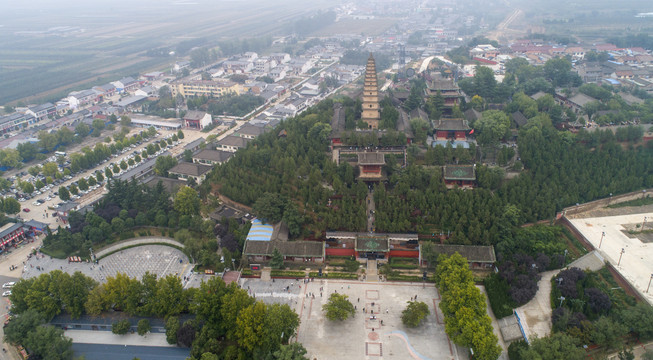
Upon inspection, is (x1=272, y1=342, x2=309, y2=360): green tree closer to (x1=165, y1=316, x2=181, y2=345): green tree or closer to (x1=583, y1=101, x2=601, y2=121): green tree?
(x1=165, y1=316, x2=181, y2=345): green tree

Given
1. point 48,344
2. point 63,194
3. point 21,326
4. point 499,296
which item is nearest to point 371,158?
point 499,296

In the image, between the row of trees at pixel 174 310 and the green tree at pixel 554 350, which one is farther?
the row of trees at pixel 174 310

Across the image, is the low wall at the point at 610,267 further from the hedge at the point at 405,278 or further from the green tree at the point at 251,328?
the green tree at the point at 251,328

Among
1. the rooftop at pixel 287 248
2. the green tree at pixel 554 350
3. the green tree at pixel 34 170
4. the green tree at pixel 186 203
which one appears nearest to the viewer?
the green tree at pixel 554 350

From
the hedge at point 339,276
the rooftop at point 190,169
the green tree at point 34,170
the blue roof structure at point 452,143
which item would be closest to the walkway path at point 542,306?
the hedge at point 339,276

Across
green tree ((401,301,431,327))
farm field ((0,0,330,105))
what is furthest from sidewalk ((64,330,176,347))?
farm field ((0,0,330,105))

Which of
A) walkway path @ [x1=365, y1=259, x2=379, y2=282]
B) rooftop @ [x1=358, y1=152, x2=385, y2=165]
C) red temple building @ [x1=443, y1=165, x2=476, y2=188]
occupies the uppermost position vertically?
rooftop @ [x1=358, y1=152, x2=385, y2=165]
